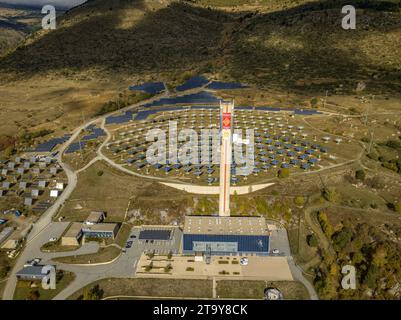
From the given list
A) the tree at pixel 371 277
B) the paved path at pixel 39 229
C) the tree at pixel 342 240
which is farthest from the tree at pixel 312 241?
the paved path at pixel 39 229

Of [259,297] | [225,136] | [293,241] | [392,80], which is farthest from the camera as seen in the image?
[392,80]

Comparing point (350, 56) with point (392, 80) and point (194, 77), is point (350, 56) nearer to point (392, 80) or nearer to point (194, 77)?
point (392, 80)

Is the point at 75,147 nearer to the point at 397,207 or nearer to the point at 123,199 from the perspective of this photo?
the point at 123,199

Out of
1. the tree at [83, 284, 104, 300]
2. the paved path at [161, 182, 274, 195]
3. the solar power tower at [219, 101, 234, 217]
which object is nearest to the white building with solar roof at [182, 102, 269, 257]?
the solar power tower at [219, 101, 234, 217]

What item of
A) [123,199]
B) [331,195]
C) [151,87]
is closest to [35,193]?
[123,199]

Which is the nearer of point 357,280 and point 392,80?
point 357,280

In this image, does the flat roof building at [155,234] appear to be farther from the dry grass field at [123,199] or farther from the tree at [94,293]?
the tree at [94,293]

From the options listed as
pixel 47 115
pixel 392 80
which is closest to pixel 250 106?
pixel 392 80
